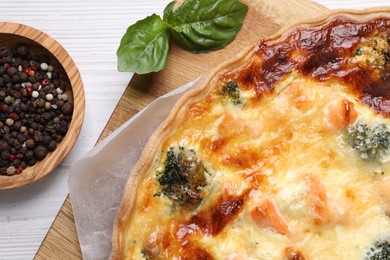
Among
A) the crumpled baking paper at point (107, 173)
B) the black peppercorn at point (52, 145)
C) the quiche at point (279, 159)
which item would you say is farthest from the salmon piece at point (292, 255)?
the black peppercorn at point (52, 145)

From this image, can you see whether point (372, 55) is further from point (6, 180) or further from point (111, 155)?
point (6, 180)

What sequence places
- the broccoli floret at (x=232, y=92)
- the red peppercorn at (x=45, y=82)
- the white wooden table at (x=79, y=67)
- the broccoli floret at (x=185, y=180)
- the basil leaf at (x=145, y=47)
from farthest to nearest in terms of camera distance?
the white wooden table at (x=79, y=67), the red peppercorn at (x=45, y=82), the basil leaf at (x=145, y=47), the broccoli floret at (x=232, y=92), the broccoli floret at (x=185, y=180)

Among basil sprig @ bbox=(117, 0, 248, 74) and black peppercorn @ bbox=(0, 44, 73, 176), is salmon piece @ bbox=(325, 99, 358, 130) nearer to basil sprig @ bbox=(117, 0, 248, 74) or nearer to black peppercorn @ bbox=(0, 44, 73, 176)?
basil sprig @ bbox=(117, 0, 248, 74)

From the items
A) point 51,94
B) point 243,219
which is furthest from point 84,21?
point 243,219

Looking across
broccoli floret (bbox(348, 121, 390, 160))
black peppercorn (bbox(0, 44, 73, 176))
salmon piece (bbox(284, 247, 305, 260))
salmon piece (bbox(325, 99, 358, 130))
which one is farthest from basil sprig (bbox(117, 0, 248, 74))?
salmon piece (bbox(284, 247, 305, 260))

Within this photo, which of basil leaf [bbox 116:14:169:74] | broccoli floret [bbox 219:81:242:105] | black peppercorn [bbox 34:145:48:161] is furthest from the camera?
black peppercorn [bbox 34:145:48:161]

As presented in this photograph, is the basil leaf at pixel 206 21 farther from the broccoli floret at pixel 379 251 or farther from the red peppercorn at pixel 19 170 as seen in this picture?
the broccoli floret at pixel 379 251

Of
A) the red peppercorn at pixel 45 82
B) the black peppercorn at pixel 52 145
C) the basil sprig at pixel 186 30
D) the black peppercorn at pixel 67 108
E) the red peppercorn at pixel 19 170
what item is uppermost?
the basil sprig at pixel 186 30

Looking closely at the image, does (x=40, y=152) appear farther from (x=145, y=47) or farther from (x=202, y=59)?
(x=202, y=59)
